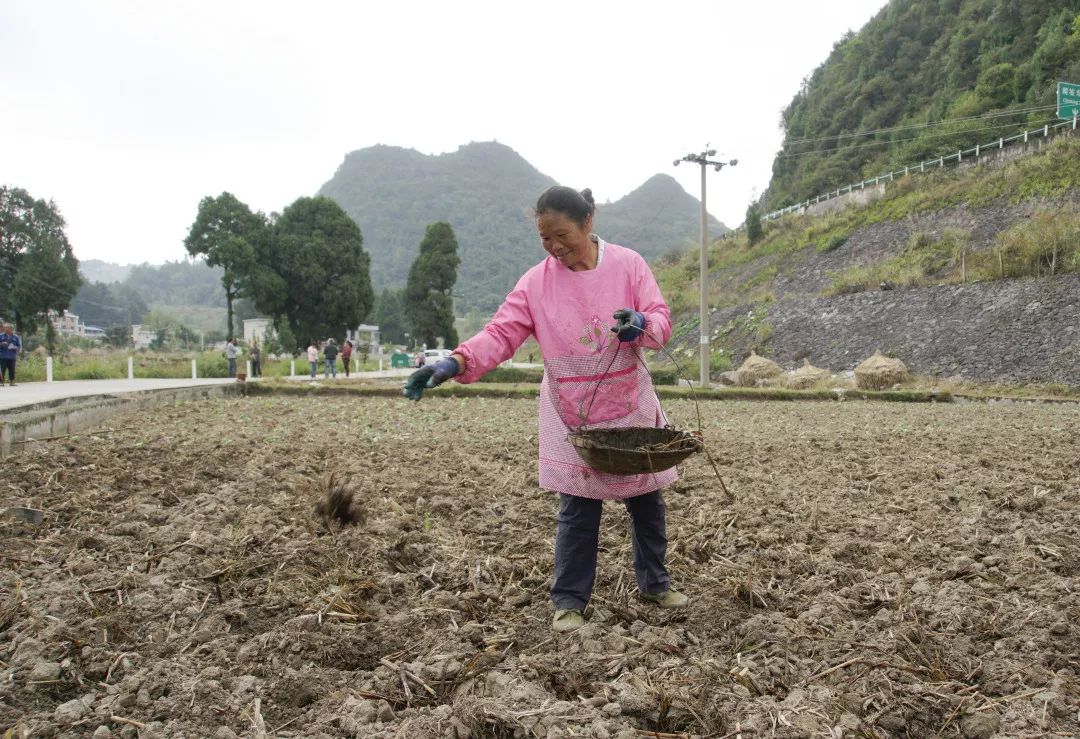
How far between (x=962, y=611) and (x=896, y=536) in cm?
109

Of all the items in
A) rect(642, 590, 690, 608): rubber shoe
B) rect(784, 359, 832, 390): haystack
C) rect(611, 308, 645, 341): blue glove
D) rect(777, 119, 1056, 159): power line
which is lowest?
rect(642, 590, 690, 608): rubber shoe

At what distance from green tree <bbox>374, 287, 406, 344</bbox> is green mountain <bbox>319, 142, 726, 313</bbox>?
58.1 ft

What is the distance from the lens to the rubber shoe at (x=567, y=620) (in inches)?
101

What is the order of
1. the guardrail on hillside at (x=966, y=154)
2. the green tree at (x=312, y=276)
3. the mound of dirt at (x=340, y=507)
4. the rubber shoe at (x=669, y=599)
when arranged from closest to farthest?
the rubber shoe at (x=669, y=599), the mound of dirt at (x=340, y=507), the guardrail on hillside at (x=966, y=154), the green tree at (x=312, y=276)

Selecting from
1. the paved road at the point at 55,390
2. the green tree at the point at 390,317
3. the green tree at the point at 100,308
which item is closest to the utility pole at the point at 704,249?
the paved road at the point at 55,390

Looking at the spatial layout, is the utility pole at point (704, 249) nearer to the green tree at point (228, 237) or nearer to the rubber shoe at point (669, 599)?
the rubber shoe at point (669, 599)

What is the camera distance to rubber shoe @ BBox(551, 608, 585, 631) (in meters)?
2.57

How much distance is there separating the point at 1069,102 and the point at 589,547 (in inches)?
1409

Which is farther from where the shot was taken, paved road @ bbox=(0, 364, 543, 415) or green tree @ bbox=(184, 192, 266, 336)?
green tree @ bbox=(184, 192, 266, 336)

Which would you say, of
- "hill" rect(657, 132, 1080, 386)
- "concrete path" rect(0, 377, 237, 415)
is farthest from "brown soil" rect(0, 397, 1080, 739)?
"hill" rect(657, 132, 1080, 386)

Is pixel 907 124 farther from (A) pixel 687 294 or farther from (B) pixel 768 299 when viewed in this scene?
(B) pixel 768 299

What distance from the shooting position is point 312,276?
37781 mm

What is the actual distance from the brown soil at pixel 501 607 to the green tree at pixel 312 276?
3381 cm

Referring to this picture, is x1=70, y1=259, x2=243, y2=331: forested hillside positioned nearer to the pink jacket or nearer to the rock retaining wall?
the rock retaining wall
